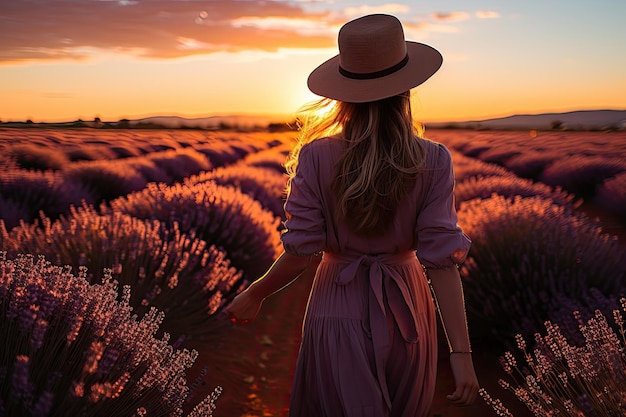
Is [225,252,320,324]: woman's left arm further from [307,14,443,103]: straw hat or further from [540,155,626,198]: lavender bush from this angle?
[540,155,626,198]: lavender bush

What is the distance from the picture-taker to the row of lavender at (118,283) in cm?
229

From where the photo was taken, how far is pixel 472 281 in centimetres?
519

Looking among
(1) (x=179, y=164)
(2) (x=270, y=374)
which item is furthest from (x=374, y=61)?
(1) (x=179, y=164)

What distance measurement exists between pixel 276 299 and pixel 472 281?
92.9 inches

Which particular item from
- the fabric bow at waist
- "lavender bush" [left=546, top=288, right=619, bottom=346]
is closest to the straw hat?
the fabric bow at waist

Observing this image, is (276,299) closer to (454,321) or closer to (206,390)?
(206,390)

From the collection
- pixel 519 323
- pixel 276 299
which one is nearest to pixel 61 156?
pixel 276 299

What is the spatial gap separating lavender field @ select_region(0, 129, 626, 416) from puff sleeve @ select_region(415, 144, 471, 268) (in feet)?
2.82

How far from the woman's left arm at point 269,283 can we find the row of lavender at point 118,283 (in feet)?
1.10

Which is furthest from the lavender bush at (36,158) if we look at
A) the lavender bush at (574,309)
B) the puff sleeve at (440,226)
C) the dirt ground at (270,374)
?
the puff sleeve at (440,226)

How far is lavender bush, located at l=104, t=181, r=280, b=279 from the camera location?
619cm

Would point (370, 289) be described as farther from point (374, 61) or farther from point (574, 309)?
point (574, 309)

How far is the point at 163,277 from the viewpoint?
16.4 feet

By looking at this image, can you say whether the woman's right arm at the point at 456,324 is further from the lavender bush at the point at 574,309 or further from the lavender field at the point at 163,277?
the lavender bush at the point at 574,309
